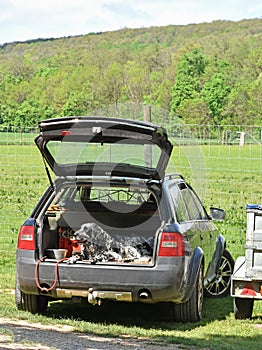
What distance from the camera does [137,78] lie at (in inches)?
4090

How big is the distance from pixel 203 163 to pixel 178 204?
706 cm

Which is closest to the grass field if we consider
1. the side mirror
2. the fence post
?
the side mirror

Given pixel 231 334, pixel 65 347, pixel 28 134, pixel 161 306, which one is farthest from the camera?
pixel 28 134

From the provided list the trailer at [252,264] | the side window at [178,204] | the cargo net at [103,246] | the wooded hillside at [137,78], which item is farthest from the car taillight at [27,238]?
the wooded hillside at [137,78]

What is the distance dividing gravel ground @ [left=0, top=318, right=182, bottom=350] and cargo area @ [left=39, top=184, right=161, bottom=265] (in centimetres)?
80

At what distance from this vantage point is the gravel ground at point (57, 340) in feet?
21.0

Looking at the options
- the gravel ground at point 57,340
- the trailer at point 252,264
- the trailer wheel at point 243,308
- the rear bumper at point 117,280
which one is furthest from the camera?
the trailer wheel at point 243,308

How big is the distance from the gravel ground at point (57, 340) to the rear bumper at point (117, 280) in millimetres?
425

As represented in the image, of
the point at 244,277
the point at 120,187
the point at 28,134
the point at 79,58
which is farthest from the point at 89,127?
the point at 79,58

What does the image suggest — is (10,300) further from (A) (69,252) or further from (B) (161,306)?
(B) (161,306)

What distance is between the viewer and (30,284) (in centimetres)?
765

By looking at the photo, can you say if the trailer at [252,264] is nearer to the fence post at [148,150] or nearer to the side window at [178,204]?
the side window at [178,204]

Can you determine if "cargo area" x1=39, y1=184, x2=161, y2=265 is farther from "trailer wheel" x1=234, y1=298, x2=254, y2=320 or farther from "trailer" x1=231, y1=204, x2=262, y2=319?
"trailer wheel" x1=234, y1=298, x2=254, y2=320

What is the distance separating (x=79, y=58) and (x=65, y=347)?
12489cm
